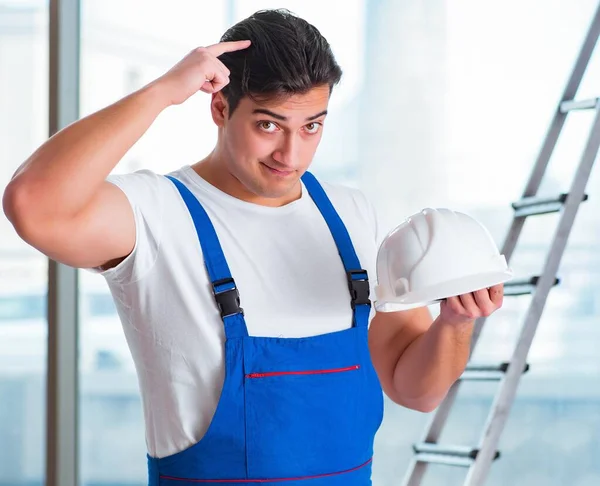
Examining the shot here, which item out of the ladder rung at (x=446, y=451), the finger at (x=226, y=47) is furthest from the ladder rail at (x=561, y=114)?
the finger at (x=226, y=47)

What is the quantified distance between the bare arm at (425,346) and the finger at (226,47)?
0.61 metres

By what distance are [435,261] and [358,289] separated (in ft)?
0.72

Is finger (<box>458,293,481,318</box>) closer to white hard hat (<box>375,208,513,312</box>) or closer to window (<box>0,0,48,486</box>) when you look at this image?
white hard hat (<box>375,208,513,312</box>)

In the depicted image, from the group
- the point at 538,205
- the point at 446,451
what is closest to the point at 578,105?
the point at 538,205

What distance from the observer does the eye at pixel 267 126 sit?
1.69m

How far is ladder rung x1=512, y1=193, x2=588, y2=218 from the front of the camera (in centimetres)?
273

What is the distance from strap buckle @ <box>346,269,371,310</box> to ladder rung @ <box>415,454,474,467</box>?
118cm

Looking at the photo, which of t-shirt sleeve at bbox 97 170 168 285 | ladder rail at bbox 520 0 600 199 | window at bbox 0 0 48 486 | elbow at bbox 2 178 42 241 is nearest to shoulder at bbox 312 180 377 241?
t-shirt sleeve at bbox 97 170 168 285

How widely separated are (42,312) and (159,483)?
7.55 feet

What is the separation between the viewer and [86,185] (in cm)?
140

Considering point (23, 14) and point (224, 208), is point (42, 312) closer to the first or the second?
point (23, 14)

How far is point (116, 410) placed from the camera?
3.77m

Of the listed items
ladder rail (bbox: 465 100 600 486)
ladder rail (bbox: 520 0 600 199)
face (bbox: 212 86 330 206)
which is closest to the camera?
face (bbox: 212 86 330 206)

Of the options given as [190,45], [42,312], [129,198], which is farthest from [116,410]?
[129,198]
